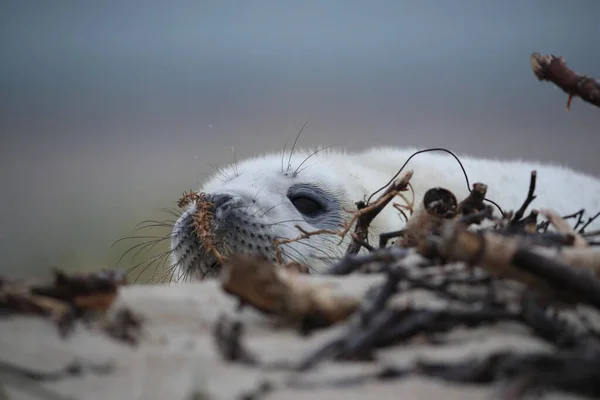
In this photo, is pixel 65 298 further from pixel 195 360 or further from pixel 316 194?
pixel 316 194

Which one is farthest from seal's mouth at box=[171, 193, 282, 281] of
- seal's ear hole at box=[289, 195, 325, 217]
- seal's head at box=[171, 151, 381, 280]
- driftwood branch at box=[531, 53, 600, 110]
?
driftwood branch at box=[531, 53, 600, 110]

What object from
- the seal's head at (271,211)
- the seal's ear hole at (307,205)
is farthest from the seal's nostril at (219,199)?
the seal's ear hole at (307,205)

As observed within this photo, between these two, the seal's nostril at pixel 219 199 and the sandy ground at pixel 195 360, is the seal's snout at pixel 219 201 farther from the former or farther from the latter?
the sandy ground at pixel 195 360

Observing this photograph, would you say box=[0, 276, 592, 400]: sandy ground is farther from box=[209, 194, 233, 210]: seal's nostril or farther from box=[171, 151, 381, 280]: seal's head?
box=[209, 194, 233, 210]: seal's nostril

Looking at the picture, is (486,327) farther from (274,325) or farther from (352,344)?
(274,325)

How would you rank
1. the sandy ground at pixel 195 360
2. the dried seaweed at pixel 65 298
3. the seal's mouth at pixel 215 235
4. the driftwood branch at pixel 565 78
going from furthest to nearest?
the seal's mouth at pixel 215 235 < the driftwood branch at pixel 565 78 < the dried seaweed at pixel 65 298 < the sandy ground at pixel 195 360

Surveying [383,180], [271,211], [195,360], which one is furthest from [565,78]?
[195,360]
